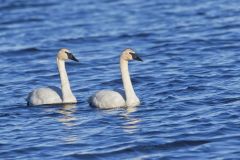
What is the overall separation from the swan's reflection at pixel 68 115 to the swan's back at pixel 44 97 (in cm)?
32

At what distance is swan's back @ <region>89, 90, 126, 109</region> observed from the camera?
19062 millimetres

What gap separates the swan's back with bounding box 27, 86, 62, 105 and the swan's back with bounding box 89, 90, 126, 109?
3.54ft

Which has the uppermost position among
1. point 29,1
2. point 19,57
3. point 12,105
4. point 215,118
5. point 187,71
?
point 29,1

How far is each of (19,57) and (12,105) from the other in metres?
7.99

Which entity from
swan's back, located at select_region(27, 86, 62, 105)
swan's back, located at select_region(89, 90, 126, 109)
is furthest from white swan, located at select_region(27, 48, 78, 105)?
swan's back, located at select_region(89, 90, 126, 109)

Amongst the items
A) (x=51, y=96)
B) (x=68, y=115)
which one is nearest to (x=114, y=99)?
(x=68, y=115)

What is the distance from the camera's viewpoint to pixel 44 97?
781 inches

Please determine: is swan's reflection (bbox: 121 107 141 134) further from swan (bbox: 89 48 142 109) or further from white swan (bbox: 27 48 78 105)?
white swan (bbox: 27 48 78 105)

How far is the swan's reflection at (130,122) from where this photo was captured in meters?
17.2

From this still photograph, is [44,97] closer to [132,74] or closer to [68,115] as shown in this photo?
[68,115]

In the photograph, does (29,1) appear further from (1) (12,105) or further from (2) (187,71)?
(1) (12,105)

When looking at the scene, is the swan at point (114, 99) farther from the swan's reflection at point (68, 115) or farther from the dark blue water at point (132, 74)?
the swan's reflection at point (68, 115)

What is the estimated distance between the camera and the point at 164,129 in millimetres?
17234

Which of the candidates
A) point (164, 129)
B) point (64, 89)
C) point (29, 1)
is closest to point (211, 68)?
point (64, 89)
